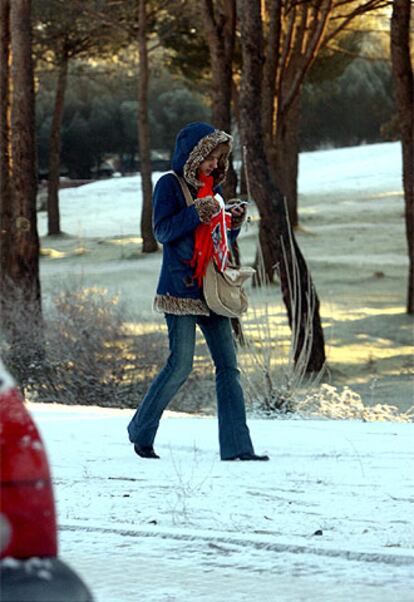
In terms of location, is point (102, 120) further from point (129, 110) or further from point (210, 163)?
point (210, 163)

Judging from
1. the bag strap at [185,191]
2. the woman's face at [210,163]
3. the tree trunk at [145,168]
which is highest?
the woman's face at [210,163]

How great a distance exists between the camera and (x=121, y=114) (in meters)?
58.1

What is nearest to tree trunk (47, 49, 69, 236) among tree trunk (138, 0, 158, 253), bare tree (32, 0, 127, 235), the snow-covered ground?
bare tree (32, 0, 127, 235)

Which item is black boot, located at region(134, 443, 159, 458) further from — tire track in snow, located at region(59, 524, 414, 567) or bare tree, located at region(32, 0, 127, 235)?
bare tree, located at region(32, 0, 127, 235)

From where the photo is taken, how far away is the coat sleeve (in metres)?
7.67

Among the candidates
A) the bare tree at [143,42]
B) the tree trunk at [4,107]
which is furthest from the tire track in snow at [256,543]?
the bare tree at [143,42]

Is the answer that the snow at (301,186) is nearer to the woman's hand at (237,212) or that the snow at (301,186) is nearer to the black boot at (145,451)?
the black boot at (145,451)

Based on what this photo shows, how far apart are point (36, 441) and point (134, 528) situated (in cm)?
323

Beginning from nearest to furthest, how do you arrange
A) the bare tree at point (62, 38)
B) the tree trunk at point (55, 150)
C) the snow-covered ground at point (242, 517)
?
the snow-covered ground at point (242, 517) < the bare tree at point (62, 38) < the tree trunk at point (55, 150)

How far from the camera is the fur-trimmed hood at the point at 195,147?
771cm

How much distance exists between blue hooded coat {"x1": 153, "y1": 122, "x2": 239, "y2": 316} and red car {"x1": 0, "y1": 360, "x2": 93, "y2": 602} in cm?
430

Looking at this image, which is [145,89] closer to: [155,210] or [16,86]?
[16,86]

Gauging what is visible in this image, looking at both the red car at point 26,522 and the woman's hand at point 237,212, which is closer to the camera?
the red car at point 26,522

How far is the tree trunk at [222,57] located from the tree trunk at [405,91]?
2226 mm
